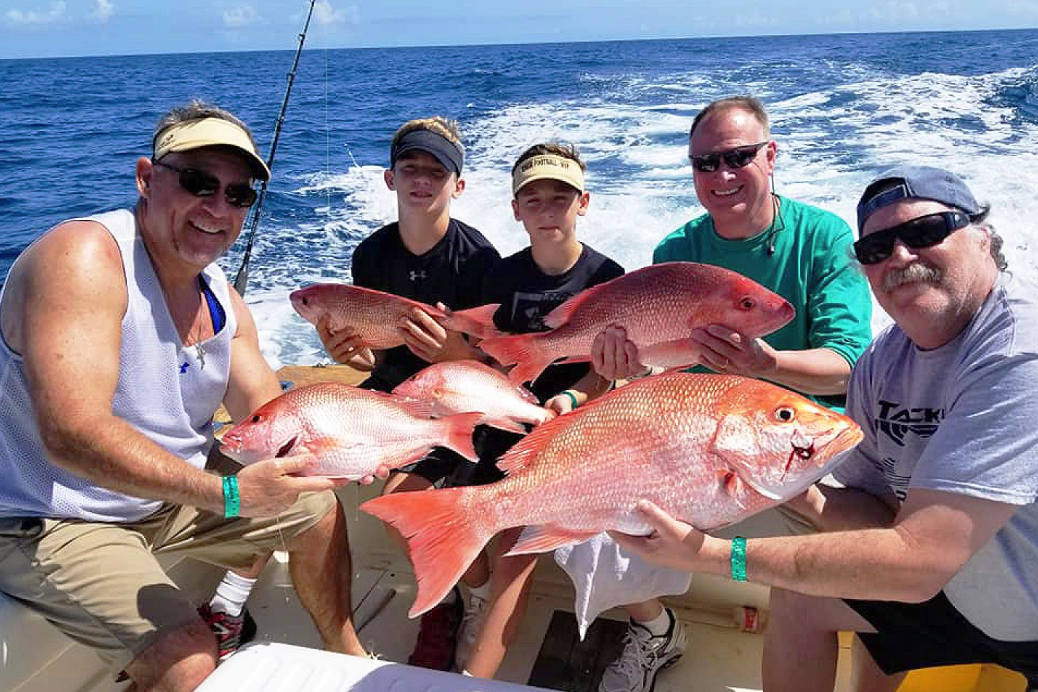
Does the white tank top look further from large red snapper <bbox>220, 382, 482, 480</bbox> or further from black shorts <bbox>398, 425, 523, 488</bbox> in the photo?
black shorts <bbox>398, 425, 523, 488</bbox>

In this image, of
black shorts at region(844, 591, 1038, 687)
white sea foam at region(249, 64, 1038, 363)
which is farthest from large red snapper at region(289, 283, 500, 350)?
white sea foam at region(249, 64, 1038, 363)

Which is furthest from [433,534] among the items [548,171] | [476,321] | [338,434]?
[548,171]

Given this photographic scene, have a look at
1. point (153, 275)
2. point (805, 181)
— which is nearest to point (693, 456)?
point (153, 275)

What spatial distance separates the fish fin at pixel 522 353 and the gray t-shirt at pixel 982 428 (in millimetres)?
1006

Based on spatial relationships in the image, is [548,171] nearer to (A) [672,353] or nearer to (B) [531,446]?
(A) [672,353]

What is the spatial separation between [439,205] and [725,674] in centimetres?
209

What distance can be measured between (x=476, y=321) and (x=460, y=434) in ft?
2.41

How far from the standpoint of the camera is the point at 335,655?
6.45 ft

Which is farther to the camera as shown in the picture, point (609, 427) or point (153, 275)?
point (153, 275)

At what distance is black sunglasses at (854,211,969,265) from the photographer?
69.4 inches

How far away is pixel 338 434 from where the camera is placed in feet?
7.07

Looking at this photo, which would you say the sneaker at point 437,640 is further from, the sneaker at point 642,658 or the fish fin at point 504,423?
the fish fin at point 504,423

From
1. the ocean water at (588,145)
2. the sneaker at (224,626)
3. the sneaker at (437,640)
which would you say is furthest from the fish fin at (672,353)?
the ocean water at (588,145)

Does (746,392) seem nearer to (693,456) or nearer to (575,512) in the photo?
(693,456)
